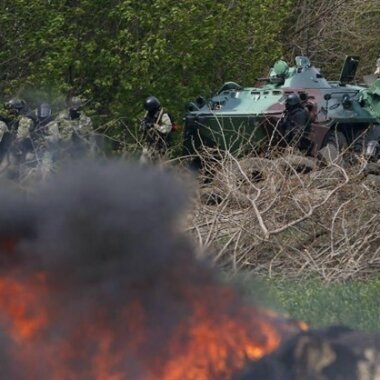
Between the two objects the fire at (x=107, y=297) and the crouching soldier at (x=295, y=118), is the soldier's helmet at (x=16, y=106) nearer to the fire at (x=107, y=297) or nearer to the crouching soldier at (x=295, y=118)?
the crouching soldier at (x=295, y=118)

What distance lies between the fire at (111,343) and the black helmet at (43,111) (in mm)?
12370

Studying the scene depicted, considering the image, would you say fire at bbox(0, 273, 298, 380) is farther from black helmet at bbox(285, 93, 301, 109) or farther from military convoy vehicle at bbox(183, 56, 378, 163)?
black helmet at bbox(285, 93, 301, 109)

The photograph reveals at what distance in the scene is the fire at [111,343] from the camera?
5.06 meters

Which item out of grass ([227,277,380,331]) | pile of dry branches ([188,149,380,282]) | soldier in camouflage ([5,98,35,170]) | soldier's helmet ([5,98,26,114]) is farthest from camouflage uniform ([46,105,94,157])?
grass ([227,277,380,331])

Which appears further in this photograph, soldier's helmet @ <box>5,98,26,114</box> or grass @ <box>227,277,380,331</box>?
soldier's helmet @ <box>5,98,26,114</box>

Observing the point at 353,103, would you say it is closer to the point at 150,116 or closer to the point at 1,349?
the point at 150,116

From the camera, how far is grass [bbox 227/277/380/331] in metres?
7.36

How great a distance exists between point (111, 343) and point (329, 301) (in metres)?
3.40

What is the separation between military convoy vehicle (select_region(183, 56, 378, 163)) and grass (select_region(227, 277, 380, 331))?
27.9 ft

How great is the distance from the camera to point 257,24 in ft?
78.7

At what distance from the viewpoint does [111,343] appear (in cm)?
511

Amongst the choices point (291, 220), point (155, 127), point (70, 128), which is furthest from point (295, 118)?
point (291, 220)

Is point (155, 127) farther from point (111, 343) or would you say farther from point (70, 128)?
point (111, 343)

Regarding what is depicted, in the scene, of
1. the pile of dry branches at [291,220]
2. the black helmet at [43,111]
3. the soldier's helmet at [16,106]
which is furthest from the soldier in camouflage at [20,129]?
the pile of dry branches at [291,220]
